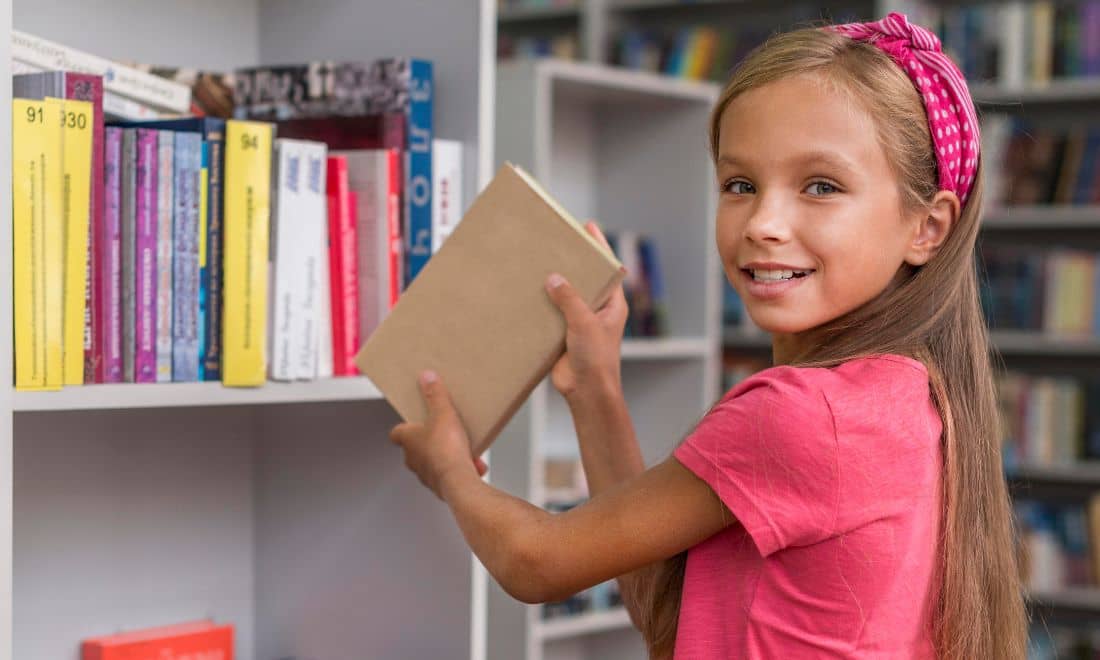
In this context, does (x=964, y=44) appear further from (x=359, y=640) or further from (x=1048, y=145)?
(x=359, y=640)

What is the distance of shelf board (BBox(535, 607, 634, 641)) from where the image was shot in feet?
7.94

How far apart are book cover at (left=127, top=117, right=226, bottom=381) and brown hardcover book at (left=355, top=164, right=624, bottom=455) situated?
14 cm

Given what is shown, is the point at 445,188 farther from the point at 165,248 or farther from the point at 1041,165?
the point at 1041,165

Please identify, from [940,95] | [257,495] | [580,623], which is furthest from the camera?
[580,623]

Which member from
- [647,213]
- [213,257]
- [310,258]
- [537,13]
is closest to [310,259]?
[310,258]

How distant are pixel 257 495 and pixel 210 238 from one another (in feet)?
1.63

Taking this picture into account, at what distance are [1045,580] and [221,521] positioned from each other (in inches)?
95.6

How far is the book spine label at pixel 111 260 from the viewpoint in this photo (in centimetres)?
114

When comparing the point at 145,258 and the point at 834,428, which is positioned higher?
the point at 145,258

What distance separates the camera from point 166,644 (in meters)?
1.44

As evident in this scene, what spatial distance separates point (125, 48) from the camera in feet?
4.81

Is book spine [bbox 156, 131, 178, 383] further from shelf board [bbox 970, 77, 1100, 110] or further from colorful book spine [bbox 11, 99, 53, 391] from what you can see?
shelf board [bbox 970, 77, 1100, 110]

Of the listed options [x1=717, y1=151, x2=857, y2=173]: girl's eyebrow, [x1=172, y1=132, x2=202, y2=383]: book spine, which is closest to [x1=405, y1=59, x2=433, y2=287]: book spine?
[x1=172, y1=132, x2=202, y2=383]: book spine

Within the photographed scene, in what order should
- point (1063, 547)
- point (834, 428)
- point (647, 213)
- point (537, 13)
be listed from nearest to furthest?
point (834, 428) < point (647, 213) < point (1063, 547) < point (537, 13)
